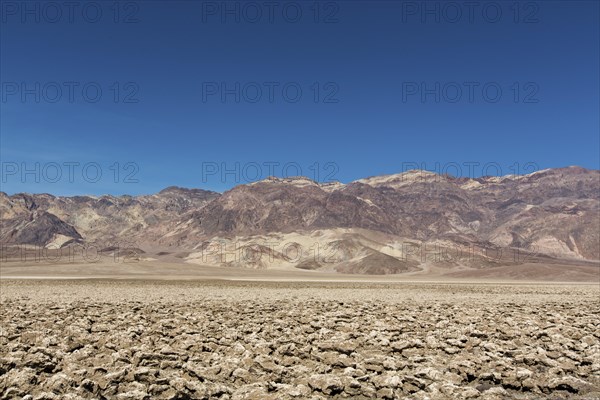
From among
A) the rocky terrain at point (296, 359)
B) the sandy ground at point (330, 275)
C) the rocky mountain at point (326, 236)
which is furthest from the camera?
the rocky mountain at point (326, 236)

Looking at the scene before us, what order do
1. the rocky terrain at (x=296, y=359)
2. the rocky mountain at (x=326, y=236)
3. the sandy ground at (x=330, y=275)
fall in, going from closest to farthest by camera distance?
the rocky terrain at (x=296, y=359) < the sandy ground at (x=330, y=275) < the rocky mountain at (x=326, y=236)

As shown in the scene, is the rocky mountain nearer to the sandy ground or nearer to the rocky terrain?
the sandy ground

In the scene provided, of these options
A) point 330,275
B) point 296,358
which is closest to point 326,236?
point 330,275

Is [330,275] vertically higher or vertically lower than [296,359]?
lower

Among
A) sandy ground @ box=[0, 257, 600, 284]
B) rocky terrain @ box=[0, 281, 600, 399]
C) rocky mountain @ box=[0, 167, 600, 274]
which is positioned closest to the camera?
rocky terrain @ box=[0, 281, 600, 399]

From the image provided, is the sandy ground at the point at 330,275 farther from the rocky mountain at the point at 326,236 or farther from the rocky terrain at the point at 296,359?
the rocky terrain at the point at 296,359

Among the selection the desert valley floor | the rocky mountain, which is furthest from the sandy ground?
the desert valley floor

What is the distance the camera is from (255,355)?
949cm

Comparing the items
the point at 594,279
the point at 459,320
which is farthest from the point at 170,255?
the point at 459,320

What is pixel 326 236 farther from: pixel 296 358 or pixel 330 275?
pixel 296 358

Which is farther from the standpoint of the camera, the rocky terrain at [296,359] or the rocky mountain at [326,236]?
the rocky mountain at [326,236]

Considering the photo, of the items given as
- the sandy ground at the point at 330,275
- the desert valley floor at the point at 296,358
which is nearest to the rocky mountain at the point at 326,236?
the sandy ground at the point at 330,275

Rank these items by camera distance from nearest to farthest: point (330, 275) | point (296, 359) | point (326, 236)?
point (296, 359) < point (330, 275) < point (326, 236)

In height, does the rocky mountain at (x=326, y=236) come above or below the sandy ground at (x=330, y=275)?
above
